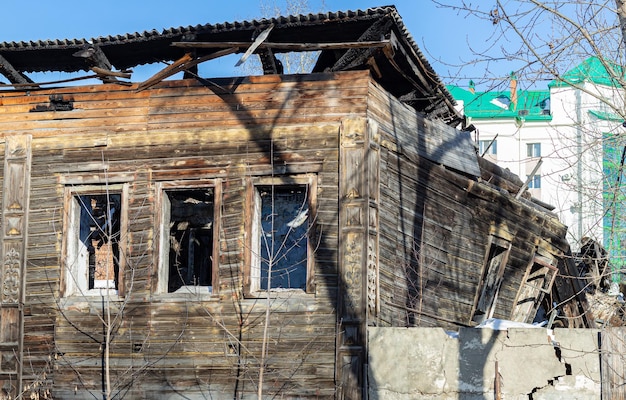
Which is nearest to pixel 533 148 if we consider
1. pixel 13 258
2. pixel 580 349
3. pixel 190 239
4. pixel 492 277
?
pixel 492 277

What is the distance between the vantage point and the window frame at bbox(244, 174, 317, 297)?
39.6ft

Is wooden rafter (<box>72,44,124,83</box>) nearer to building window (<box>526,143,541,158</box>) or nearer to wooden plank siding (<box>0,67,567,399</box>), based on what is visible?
wooden plank siding (<box>0,67,567,399</box>)

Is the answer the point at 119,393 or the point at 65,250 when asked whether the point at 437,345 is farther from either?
the point at 65,250

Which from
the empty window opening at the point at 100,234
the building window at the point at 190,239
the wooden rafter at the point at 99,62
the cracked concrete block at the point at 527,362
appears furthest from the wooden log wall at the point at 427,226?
the empty window opening at the point at 100,234

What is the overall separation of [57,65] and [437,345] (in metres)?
7.78

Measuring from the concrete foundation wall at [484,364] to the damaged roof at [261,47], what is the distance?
4.10 meters

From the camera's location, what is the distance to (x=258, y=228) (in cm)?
1249

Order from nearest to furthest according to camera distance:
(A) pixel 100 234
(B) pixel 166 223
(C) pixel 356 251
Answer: (C) pixel 356 251 < (B) pixel 166 223 < (A) pixel 100 234

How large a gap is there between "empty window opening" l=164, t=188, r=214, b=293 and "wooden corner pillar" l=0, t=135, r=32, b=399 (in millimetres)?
3200

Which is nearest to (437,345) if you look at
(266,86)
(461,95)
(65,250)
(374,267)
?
(374,267)

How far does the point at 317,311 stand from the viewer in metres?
11.9

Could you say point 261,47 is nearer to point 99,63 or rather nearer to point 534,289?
point 99,63

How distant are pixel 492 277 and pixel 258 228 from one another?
16.9 ft

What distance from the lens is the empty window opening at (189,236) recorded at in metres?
16.5
